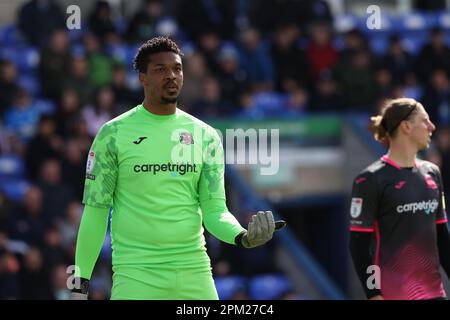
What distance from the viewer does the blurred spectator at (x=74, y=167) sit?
11781 mm

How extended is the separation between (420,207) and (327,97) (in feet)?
25.8

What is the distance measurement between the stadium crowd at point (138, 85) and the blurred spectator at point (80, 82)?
0.05 ft

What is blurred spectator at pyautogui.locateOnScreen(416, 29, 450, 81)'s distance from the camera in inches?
590

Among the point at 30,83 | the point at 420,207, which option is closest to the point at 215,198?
the point at 420,207

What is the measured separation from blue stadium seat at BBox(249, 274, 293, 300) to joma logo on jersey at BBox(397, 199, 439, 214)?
17.0ft

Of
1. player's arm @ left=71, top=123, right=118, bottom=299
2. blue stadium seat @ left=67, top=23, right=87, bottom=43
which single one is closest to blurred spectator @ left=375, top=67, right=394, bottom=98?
blue stadium seat @ left=67, top=23, right=87, bottom=43

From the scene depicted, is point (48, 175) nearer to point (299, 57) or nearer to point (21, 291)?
point (21, 291)

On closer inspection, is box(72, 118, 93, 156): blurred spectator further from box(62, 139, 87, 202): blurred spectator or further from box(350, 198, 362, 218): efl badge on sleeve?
box(350, 198, 362, 218): efl badge on sleeve

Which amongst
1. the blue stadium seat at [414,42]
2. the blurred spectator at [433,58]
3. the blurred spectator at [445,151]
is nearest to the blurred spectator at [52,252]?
the blurred spectator at [445,151]

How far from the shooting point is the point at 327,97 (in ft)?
46.0

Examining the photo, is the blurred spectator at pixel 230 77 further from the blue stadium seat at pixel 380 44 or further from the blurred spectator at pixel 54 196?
the blurred spectator at pixel 54 196

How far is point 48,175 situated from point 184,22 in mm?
3629
